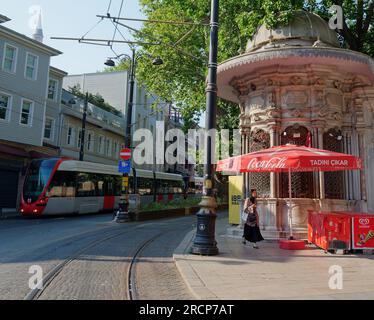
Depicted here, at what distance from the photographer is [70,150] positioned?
109 feet

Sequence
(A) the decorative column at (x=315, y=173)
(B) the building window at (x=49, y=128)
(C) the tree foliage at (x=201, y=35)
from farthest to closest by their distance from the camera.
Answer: (B) the building window at (x=49, y=128) < (C) the tree foliage at (x=201, y=35) < (A) the decorative column at (x=315, y=173)

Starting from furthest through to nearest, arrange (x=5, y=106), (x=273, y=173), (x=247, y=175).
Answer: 1. (x=5, y=106)
2. (x=247, y=175)
3. (x=273, y=173)

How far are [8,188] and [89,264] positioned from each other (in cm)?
2005

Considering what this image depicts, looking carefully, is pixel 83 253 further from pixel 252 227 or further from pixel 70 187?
pixel 70 187

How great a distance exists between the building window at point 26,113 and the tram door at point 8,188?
11.9ft

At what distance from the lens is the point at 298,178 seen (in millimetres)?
12445

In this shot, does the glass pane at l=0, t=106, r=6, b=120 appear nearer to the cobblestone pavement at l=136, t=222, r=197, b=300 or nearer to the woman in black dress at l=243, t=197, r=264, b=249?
the cobblestone pavement at l=136, t=222, r=197, b=300

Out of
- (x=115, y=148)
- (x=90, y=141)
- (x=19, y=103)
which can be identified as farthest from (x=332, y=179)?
(x=115, y=148)

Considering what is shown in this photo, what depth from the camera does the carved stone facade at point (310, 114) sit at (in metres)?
11.8

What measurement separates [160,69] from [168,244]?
16664 mm

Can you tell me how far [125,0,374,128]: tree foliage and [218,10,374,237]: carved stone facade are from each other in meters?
1.98
